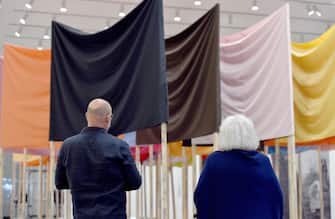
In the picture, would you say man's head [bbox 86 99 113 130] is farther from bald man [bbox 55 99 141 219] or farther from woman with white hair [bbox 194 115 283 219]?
woman with white hair [bbox 194 115 283 219]

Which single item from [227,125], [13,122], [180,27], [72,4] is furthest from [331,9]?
[227,125]

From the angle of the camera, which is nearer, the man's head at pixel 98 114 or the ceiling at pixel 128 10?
the man's head at pixel 98 114

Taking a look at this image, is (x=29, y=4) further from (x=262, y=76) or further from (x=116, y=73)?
(x=262, y=76)

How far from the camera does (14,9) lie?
970cm

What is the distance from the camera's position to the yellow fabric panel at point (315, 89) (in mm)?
5207

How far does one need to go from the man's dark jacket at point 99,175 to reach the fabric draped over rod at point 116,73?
37.6 inches

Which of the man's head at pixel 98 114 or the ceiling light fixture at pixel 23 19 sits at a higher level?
the ceiling light fixture at pixel 23 19

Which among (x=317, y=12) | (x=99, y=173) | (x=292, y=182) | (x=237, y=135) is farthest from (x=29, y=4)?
(x=237, y=135)

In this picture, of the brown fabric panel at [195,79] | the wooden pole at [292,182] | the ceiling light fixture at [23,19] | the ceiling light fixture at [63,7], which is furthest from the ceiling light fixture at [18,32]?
the wooden pole at [292,182]

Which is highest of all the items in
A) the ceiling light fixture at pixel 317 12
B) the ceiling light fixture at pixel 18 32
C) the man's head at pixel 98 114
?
the ceiling light fixture at pixel 317 12

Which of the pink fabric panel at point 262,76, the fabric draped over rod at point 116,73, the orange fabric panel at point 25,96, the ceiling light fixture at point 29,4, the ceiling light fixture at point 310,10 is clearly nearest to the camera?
the fabric draped over rod at point 116,73

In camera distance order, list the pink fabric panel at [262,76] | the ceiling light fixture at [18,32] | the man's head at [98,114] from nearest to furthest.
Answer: the man's head at [98,114] → the pink fabric panel at [262,76] → the ceiling light fixture at [18,32]

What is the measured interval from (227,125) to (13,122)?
12.0 ft

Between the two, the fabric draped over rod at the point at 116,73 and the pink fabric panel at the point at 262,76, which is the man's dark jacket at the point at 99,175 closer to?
the fabric draped over rod at the point at 116,73
